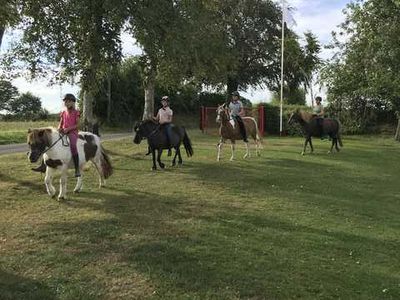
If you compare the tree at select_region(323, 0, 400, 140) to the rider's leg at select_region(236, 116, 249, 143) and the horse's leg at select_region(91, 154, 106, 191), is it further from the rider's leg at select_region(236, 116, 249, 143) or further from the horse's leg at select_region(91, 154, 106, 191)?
the horse's leg at select_region(91, 154, 106, 191)

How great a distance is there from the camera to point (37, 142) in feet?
37.7

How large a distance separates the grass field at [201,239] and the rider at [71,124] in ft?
3.35

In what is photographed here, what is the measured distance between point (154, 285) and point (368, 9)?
29604mm

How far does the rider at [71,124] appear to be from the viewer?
12289mm

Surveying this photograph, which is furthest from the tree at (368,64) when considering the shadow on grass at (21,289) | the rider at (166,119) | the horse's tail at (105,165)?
the shadow on grass at (21,289)

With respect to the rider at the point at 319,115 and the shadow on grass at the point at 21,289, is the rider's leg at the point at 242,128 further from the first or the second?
the shadow on grass at the point at 21,289

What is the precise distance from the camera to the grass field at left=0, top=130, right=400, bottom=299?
709cm

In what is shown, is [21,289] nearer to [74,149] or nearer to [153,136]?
[74,149]

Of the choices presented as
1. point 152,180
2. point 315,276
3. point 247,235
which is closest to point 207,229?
point 247,235

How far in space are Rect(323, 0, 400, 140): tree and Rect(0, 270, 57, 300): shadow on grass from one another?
25.1 m

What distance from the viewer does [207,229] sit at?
9.59 metres

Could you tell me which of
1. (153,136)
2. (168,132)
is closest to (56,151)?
(153,136)

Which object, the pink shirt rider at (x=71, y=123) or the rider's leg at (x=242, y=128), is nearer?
the pink shirt rider at (x=71, y=123)

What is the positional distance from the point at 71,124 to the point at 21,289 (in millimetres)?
5872
